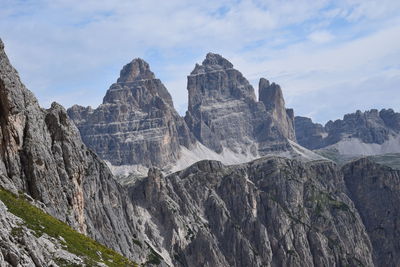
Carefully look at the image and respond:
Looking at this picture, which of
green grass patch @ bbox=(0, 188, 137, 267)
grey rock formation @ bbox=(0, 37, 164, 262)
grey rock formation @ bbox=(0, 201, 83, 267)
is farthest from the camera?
grey rock formation @ bbox=(0, 37, 164, 262)

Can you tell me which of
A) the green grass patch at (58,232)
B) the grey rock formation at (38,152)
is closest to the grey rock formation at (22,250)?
the green grass patch at (58,232)

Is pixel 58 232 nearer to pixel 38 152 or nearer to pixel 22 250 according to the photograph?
pixel 22 250

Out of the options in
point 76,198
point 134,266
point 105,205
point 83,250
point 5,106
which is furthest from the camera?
point 105,205

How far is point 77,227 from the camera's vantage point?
10044 centimetres

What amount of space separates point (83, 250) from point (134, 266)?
436 inches

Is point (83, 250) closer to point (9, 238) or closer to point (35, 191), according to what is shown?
point (9, 238)

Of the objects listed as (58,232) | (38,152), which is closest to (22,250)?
(58,232)

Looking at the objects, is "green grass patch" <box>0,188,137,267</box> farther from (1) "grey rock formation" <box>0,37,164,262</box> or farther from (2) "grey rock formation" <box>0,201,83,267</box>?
(1) "grey rock formation" <box>0,37,164,262</box>

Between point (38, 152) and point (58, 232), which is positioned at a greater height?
point (38, 152)

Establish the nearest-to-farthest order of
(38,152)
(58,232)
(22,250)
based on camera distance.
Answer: (22,250), (58,232), (38,152)

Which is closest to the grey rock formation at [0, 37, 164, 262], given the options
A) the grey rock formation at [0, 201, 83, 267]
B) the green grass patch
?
the green grass patch

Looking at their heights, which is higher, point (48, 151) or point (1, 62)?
point (1, 62)

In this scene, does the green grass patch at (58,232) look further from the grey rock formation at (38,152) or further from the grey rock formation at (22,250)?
the grey rock formation at (38,152)

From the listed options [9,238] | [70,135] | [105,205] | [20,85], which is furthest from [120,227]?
[9,238]
